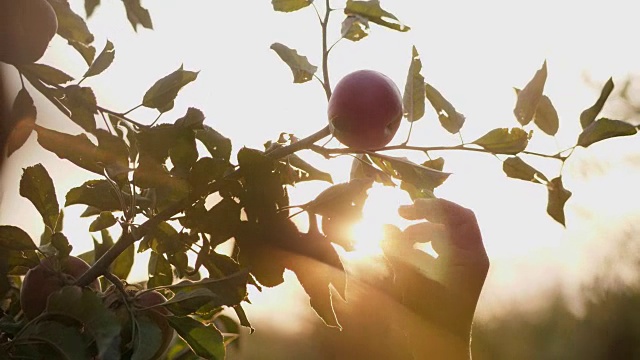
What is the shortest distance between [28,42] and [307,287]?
413 millimetres

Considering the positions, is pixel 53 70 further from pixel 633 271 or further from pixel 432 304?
pixel 633 271

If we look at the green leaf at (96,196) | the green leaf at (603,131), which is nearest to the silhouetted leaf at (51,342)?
the green leaf at (96,196)

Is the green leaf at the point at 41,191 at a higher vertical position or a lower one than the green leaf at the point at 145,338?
higher

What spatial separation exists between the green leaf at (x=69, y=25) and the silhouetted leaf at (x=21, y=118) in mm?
136

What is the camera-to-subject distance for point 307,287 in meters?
0.67

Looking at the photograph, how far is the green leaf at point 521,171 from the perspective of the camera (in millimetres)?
729

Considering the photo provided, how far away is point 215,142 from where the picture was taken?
702 mm

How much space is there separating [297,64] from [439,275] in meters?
0.31

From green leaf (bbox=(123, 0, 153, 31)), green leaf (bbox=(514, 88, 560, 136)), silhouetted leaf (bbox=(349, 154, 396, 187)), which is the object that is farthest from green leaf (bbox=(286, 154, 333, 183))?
green leaf (bbox=(123, 0, 153, 31))

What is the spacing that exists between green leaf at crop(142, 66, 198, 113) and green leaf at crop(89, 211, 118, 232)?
132 millimetres

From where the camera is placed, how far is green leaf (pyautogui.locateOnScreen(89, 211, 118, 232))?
809 millimetres

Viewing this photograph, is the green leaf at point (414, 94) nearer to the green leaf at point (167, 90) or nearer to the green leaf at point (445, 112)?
the green leaf at point (445, 112)

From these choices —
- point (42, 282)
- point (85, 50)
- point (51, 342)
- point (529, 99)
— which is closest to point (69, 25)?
point (85, 50)

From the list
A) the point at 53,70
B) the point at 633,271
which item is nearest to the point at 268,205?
the point at 53,70
